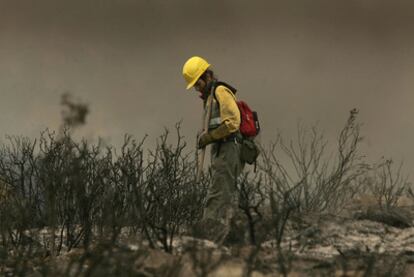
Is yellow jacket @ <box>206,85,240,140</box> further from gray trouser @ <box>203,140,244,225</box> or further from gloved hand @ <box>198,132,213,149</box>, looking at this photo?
gray trouser @ <box>203,140,244,225</box>

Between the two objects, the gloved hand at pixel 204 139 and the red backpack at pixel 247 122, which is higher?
the red backpack at pixel 247 122

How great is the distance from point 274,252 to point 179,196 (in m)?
6.10

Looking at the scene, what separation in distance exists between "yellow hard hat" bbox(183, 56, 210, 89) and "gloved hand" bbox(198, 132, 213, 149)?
0.53 m

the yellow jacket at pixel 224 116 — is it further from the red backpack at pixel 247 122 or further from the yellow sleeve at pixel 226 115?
the red backpack at pixel 247 122

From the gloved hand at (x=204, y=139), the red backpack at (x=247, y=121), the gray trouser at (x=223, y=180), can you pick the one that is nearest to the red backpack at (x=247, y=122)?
the red backpack at (x=247, y=121)

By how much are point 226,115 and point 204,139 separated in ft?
1.23

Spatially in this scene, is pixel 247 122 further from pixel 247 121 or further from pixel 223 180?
pixel 223 180

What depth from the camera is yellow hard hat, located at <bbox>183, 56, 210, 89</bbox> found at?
8453 mm

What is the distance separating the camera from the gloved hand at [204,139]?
8.46 metres

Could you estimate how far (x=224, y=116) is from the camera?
8.30 meters

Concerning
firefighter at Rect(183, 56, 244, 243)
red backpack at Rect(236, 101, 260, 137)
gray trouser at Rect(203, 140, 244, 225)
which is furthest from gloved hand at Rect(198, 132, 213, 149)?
red backpack at Rect(236, 101, 260, 137)

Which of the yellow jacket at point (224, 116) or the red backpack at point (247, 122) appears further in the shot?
the red backpack at point (247, 122)

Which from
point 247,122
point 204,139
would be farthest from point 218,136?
point 247,122

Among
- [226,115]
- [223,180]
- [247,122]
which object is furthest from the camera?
[247,122]
